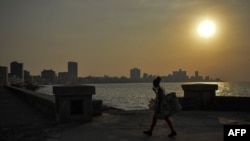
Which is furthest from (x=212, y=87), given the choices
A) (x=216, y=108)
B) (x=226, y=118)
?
(x=226, y=118)

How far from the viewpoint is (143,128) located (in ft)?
33.0

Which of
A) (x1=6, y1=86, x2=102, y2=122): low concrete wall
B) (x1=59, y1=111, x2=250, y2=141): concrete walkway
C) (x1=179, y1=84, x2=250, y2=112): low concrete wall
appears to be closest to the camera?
(x1=59, y1=111, x2=250, y2=141): concrete walkway

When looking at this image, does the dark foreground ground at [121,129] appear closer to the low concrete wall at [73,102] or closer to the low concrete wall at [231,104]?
the low concrete wall at [73,102]

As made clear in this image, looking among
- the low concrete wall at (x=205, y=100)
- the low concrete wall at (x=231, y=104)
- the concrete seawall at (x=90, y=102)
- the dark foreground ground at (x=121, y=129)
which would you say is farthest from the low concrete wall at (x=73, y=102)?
the low concrete wall at (x=231, y=104)

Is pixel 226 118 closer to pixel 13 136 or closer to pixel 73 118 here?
pixel 73 118

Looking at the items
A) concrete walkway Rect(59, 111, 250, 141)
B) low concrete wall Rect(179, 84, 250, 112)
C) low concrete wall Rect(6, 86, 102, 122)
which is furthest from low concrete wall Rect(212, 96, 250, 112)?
low concrete wall Rect(6, 86, 102, 122)

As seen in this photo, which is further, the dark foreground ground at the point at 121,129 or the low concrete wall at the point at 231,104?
the low concrete wall at the point at 231,104

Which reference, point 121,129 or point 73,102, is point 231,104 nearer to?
point 121,129

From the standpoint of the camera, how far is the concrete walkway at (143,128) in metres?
8.62

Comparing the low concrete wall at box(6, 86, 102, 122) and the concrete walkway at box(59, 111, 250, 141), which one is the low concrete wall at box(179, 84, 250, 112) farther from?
the low concrete wall at box(6, 86, 102, 122)

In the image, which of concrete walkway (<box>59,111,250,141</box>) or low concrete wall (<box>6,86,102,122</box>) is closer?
concrete walkway (<box>59,111,250,141</box>)

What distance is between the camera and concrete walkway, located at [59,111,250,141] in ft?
28.3

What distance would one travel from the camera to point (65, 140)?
Result: 8406 millimetres

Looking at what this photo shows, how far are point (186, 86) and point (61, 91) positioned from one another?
5765mm
